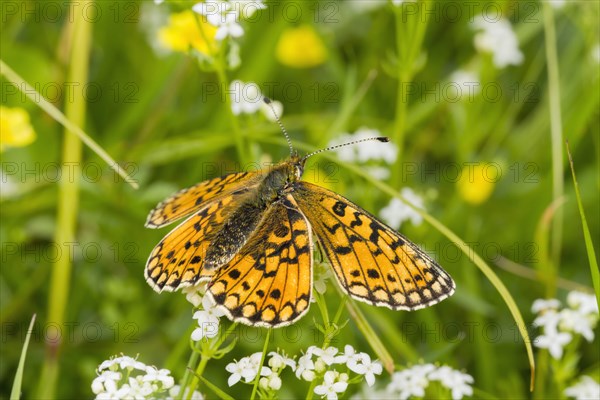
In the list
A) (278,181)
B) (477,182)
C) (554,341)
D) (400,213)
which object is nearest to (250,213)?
(278,181)

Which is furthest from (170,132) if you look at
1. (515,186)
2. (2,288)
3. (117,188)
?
(515,186)

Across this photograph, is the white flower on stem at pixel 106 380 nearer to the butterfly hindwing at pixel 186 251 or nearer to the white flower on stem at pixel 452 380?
the butterfly hindwing at pixel 186 251

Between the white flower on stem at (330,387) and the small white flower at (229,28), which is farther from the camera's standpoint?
the small white flower at (229,28)

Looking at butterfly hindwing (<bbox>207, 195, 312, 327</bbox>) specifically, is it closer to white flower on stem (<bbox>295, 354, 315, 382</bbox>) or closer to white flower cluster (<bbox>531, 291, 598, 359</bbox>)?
white flower on stem (<bbox>295, 354, 315, 382</bbox>)

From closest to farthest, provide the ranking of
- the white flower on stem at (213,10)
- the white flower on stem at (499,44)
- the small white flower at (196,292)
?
1. the small white flower at (196,292)
2. the white flower on stem at (213,10)
3. the white flower on stem at (499,44)

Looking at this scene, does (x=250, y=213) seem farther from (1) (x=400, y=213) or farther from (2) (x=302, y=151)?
(2) (x=302, y=151)

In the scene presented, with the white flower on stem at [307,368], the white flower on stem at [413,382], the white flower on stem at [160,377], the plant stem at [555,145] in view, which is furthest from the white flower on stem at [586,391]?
the white flower on stem at [160,377]

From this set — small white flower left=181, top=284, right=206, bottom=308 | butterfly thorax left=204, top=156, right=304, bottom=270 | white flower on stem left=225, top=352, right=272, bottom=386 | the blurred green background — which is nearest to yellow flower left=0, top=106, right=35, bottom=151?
the blurred green background

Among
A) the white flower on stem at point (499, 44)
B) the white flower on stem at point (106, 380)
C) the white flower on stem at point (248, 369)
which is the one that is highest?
the white flower on stem at point (499, 44)
